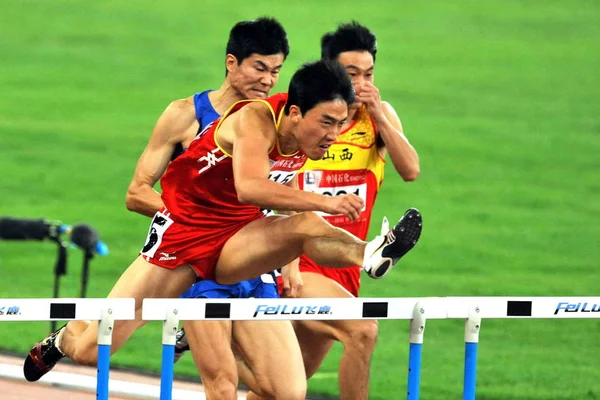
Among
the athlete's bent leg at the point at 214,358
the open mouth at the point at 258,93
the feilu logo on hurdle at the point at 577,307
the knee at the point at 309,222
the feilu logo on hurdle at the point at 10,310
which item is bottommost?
the athlete's bent leg at the point at 214,358

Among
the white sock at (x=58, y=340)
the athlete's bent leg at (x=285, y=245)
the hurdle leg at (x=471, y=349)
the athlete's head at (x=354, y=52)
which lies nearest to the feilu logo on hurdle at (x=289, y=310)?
the athlete's bent leg at (x=285, y=245)

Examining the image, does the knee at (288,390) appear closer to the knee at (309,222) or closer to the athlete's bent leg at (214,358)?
the athlete's bent leg at (214,358)

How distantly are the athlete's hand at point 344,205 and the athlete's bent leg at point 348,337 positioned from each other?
129 cm

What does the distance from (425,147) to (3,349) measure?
30.5 feet

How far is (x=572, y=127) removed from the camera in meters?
19.8

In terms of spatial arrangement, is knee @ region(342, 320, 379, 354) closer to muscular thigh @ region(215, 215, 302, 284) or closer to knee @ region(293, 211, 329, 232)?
muscular thigh @ region(215, 215, 302, 284)

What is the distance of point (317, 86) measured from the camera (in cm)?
631

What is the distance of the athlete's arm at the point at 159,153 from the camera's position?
24.2 feet

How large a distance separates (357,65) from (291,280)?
3.75 feet

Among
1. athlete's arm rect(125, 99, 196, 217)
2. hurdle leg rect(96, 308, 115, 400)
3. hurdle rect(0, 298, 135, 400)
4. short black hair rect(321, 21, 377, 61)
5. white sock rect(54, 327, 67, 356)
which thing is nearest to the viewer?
hurdle rect(0, 298, 135, 400)

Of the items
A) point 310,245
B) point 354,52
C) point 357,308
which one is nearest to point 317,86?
point 310,245

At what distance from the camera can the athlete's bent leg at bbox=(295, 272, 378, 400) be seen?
23.8ft

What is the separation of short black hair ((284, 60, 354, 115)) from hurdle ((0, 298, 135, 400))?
1.25 metres

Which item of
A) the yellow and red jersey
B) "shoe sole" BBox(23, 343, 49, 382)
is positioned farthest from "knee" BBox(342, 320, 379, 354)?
"shoe sole" BBox(23, 343, 49, 382)
